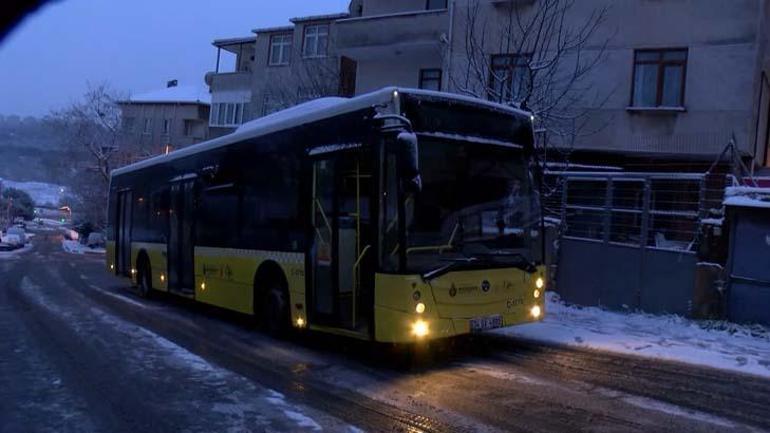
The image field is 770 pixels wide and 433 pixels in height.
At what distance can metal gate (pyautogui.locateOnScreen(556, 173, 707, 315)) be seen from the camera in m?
12.0

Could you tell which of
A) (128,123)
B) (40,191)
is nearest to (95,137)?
(128,123)

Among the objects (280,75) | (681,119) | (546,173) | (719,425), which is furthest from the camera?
(280,75)

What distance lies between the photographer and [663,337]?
1027 cm

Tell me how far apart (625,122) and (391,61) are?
911 centimetres

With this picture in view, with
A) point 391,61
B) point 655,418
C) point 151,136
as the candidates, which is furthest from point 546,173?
point 151,136

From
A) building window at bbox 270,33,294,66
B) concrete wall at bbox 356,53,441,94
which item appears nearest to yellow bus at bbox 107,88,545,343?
concrete wall at bbox 356,53,441,94

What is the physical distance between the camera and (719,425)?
19.9 feet

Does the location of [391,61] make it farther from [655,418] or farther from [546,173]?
[655,418]

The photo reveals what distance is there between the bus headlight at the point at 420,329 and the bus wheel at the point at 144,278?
9877 mm

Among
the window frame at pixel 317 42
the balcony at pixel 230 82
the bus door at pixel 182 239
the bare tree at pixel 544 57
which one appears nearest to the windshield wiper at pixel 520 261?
the bus door at pixel 182 239

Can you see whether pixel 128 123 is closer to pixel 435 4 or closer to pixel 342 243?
pixel 435 4

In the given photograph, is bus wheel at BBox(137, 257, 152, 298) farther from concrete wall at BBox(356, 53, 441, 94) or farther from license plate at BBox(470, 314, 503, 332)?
concrete wall at BBox(356, 53, 441, 94)

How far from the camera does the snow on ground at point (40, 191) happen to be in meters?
114

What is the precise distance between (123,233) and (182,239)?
4910 mm
